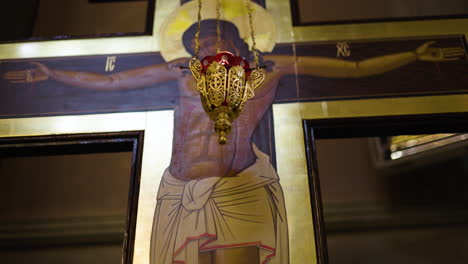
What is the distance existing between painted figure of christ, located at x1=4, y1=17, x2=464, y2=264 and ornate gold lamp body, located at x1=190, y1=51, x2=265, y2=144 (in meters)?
0.49

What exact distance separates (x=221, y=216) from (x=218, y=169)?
38 cm

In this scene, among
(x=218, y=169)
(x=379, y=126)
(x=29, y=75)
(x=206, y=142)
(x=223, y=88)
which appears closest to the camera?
(x=223, y=88)

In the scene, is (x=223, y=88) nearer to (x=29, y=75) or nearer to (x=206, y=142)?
(x=206, y=142)

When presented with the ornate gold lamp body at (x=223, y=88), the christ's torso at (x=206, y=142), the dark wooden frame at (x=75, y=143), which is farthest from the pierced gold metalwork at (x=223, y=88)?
the dark wooden frame at (x=75, y=143)

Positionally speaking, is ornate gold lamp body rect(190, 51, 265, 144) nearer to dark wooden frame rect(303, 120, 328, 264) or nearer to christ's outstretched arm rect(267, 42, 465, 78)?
dark wooden frame rect(303, 120, 328, 264)

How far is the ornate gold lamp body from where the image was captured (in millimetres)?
3199

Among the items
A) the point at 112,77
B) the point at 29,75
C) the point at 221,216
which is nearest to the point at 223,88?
the point at 221,216

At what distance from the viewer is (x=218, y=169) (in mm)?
3586

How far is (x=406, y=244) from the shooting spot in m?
6.48

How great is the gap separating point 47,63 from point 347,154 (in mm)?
4454

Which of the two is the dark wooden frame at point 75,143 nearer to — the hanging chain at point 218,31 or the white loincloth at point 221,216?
the white loincloth at point 221,216

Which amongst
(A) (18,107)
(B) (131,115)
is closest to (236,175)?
A: (B) (131,115)

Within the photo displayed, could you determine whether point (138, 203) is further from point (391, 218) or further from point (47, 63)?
point (391, 218)

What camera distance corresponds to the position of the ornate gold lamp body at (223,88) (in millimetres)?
3199
